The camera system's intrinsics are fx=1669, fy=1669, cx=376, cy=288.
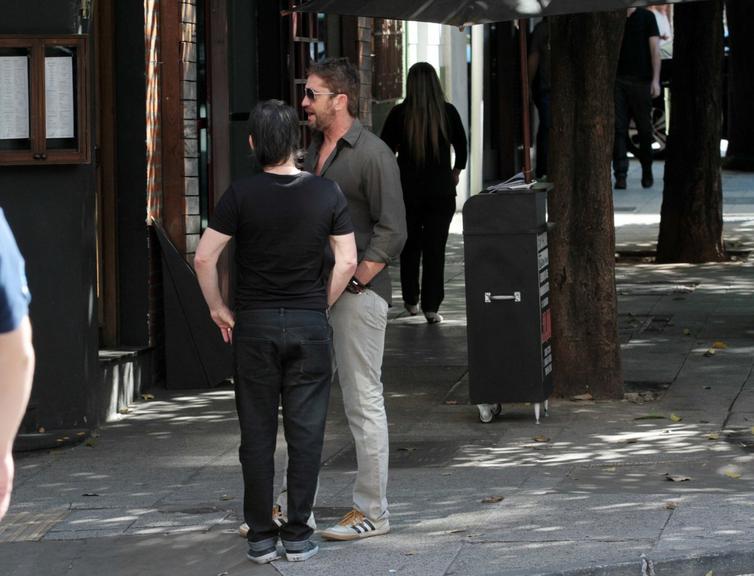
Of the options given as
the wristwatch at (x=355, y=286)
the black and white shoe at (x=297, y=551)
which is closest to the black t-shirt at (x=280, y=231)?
the wristwatch at (x=355, y=286)

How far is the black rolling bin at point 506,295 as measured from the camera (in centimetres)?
848

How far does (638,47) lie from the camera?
70.8 ft

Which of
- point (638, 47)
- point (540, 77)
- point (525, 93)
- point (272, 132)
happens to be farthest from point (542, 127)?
point (272, 132)

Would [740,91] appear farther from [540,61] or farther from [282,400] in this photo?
[282,400]

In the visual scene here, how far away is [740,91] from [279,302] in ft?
65.2

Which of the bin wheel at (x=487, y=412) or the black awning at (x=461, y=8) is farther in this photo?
the bin wheel at (x=487, y=412)

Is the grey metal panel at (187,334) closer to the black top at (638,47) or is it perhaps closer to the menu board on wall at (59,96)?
the menu board on wall at (59,96)

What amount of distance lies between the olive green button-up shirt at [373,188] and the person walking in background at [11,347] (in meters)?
3.05

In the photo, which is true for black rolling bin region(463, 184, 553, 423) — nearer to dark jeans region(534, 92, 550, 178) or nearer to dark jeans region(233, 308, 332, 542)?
dark jeans region(233, 308, 332, 542)

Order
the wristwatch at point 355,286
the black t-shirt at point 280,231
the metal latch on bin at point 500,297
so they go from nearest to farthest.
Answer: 1. the black t-shirt at point 280,231
2. the wristwatch at point 355,286
3. the metal latch on bin at point 500,297

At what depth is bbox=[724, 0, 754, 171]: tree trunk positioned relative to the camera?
917 inches

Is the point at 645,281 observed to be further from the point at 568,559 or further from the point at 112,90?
the point at 568,559

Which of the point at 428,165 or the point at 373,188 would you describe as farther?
the point at 428,165

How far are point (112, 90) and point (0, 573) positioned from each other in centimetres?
426
